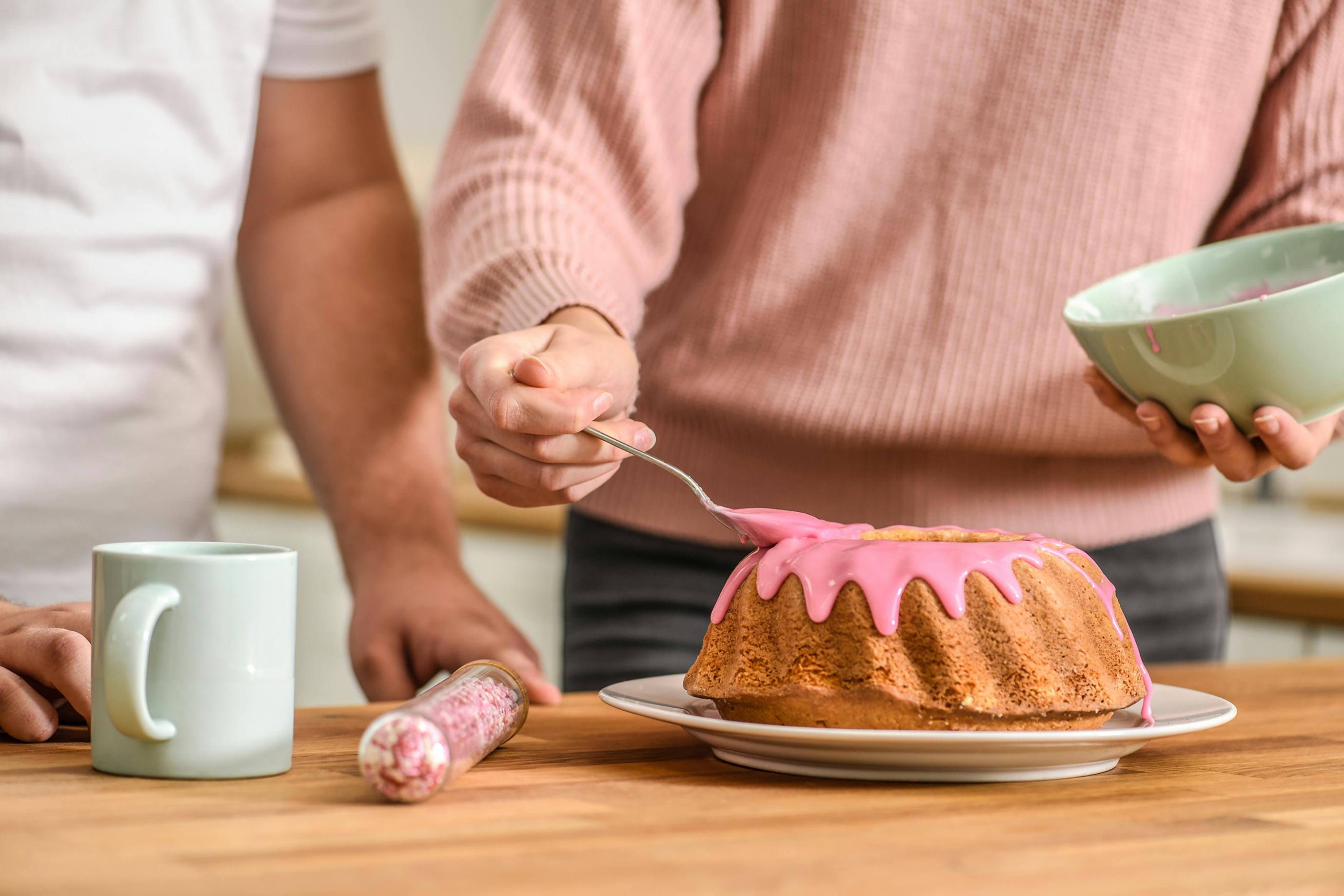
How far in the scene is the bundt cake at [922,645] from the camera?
2.21 ft

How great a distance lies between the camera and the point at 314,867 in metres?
0.49

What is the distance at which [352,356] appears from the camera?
124 cm

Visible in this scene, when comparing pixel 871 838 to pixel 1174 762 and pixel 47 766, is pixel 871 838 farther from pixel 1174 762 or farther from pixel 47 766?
pixel 47 766

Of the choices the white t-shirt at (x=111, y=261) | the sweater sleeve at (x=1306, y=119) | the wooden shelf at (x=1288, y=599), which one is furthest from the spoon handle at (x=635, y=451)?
the wooden shelf at (x=1288, y=599)

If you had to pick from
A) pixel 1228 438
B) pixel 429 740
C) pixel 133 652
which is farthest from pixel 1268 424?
pixel 133 652

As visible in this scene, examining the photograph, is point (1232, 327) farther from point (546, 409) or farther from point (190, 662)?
point (190, 662)

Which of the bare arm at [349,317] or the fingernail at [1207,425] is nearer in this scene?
the fingernail at [1207,425]

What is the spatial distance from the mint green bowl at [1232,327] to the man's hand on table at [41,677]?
663mm

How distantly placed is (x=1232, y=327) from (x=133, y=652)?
0.66 m

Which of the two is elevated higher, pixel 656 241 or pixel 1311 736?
pixel 656 241

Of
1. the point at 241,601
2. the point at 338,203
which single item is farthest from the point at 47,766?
the point at 338,203

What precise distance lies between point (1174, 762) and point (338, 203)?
917 millimetres

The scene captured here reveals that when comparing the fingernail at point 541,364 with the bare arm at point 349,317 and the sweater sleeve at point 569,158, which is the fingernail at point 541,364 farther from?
the bare arm at point 349,317

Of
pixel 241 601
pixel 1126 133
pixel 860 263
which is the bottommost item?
pixel 241 601
